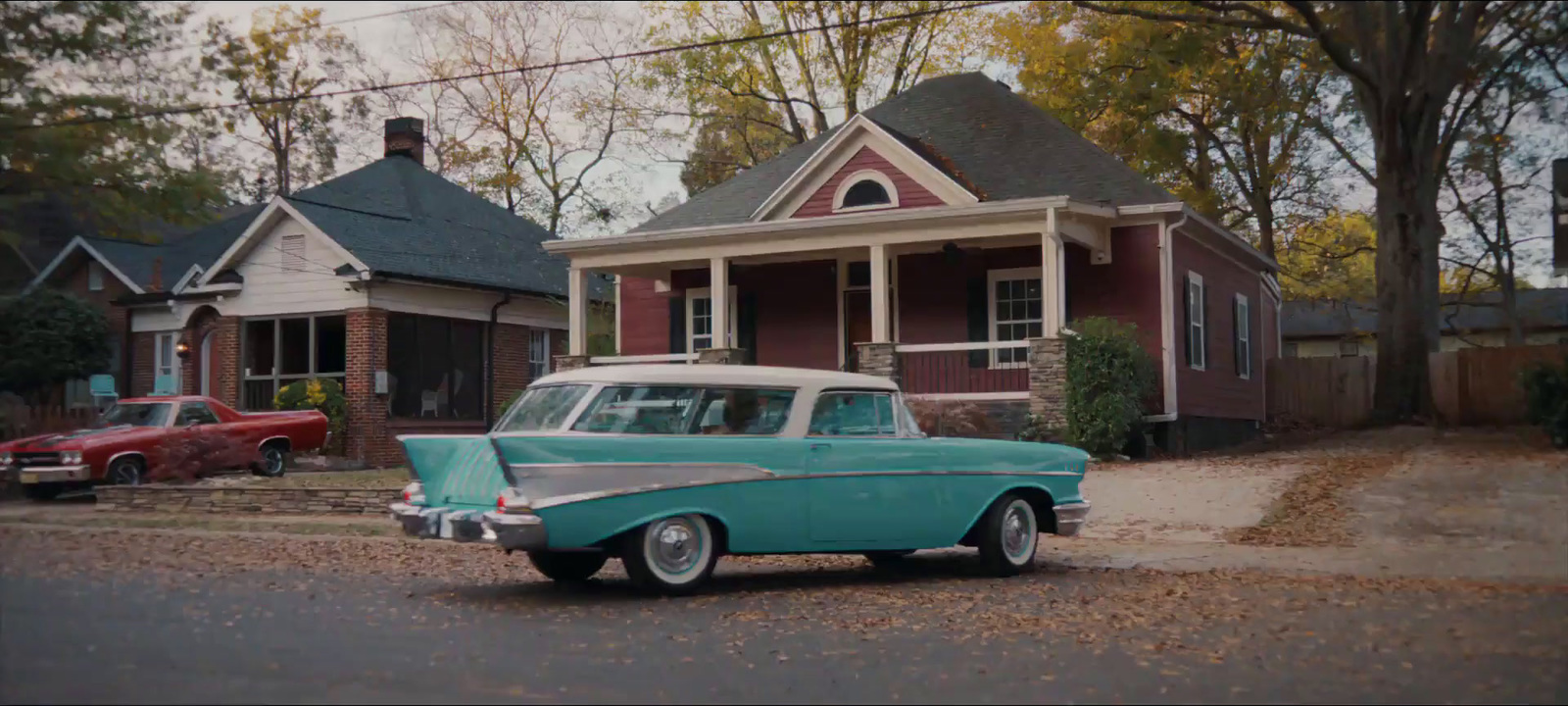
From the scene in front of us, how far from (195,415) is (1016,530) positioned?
14597mm

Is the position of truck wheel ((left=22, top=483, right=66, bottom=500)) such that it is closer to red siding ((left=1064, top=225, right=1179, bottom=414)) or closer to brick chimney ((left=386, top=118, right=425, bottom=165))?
brick chimney ((left=386, top=118, right=425, bottom=165))

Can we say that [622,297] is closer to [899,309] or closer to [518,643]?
[899,309]

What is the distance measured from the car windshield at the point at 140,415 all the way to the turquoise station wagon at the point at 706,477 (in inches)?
495

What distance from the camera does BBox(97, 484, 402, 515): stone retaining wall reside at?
1734 cm

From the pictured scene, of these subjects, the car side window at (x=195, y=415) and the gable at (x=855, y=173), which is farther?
the gable at (x=855, y=173)

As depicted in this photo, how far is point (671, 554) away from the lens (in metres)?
9.52

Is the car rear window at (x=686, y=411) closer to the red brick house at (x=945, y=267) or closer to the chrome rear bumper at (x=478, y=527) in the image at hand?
the chrome rear bumper at (x=478, y=527)

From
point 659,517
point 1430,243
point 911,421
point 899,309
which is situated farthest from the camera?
point 1430,243

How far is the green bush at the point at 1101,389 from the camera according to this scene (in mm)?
18562

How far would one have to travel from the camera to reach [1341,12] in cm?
2028

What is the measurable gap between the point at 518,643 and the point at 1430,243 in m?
24.0

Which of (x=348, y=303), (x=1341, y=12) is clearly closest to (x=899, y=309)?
(x=1341, y=12)

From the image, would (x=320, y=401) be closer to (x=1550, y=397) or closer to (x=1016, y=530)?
(x=1016, y=530)

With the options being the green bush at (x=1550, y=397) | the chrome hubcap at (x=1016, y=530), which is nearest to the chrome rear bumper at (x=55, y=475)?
the chrome hubcap at (x=1016, y=530)
